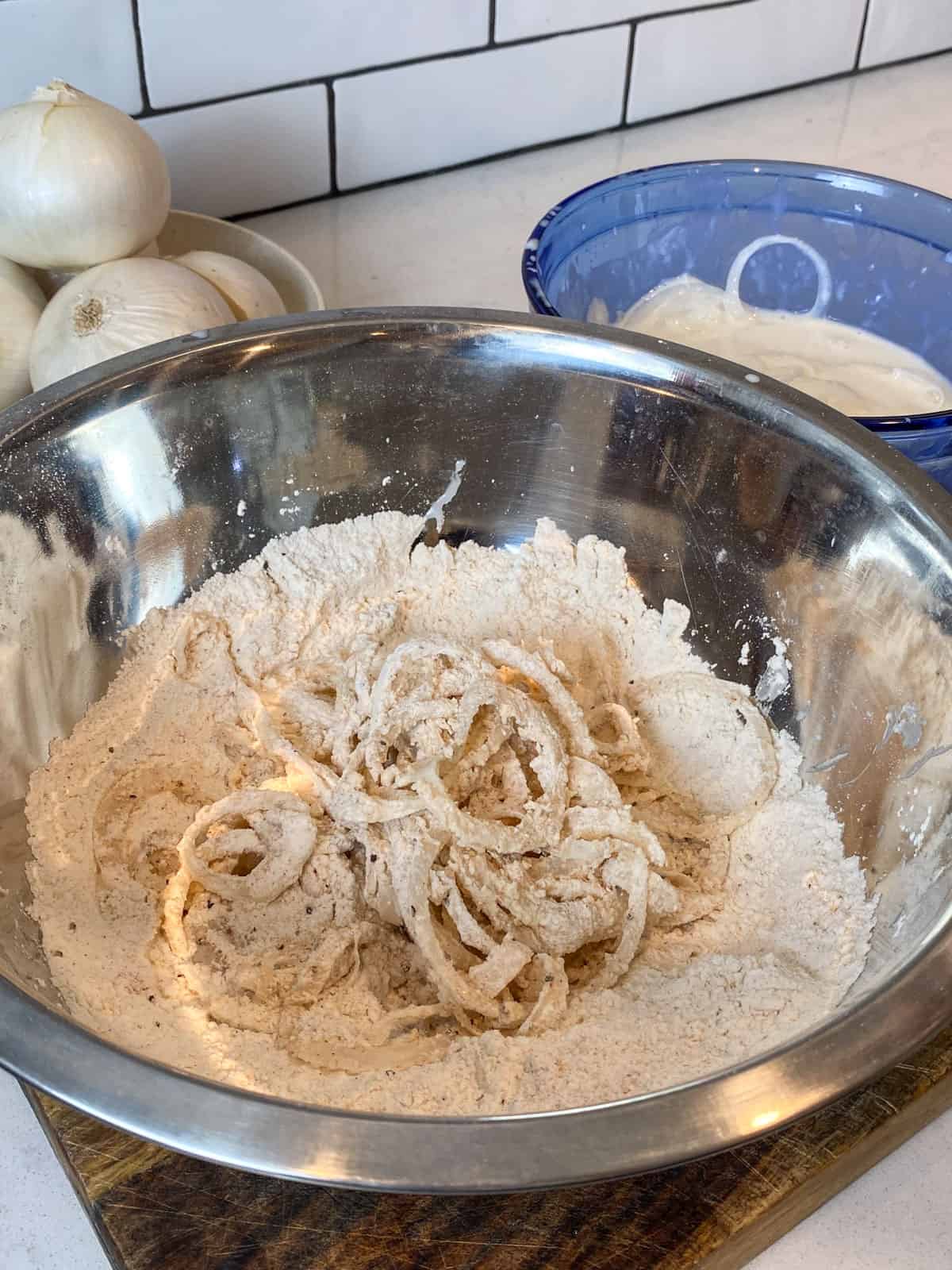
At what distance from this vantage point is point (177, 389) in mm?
788

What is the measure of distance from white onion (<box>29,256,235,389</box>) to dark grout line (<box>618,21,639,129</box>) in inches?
29.8

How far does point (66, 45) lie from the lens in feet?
3.56

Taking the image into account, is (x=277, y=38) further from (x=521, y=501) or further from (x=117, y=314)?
(x=521, y=501)

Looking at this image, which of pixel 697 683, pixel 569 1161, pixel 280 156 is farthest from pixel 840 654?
pixel 280 156

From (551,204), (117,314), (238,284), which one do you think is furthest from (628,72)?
(117,314)

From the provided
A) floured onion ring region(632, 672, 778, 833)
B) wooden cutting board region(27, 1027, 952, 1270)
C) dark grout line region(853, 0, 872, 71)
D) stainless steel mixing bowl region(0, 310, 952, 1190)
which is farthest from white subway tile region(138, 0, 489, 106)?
wooden cutting board region(27, 1027, 952, 1270)

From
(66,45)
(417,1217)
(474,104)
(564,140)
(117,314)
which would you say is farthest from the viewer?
(564,140)

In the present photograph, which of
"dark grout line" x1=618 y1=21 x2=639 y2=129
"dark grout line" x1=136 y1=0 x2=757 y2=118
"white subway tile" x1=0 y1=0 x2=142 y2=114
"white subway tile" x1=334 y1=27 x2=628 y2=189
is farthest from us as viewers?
"dark grout line" x1=618 y1=21 x2=639 y2=129

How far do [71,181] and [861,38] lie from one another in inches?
46.6

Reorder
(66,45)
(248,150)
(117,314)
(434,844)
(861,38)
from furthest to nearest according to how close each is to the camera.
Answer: (861,38), (248,150), (66,45), (117,314), (434,844)

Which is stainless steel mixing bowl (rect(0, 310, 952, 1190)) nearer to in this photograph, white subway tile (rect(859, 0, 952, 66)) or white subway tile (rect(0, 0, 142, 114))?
white subway tile (rect(0, 0, 142, 114))

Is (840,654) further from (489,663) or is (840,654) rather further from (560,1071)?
(560,1071)

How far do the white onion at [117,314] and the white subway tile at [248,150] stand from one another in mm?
361

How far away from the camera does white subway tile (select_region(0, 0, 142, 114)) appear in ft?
3.48
